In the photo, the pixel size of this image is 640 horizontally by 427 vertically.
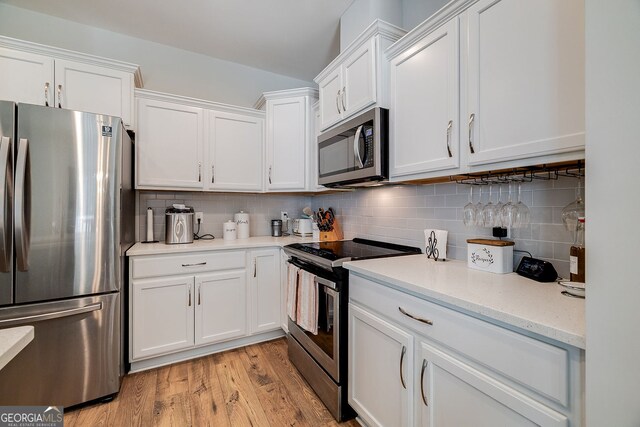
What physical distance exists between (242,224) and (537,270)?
2.36 metres

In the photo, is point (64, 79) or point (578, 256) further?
point (64, 79)

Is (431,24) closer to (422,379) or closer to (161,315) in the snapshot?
(422,379)

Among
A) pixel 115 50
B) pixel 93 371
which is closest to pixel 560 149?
pixel 93 371

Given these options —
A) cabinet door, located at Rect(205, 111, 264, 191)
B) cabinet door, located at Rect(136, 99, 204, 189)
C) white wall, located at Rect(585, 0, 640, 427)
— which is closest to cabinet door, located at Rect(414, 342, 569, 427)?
white wall, located at Rect(585, 0, 640, 427)

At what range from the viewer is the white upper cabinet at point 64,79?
181 centimetres

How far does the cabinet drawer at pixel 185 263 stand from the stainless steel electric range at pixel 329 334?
0.65 metres

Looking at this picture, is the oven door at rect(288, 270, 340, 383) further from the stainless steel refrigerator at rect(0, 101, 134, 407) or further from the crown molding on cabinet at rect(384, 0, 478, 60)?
the crown molding on cabinet at rect(384, 0, 478, 60)

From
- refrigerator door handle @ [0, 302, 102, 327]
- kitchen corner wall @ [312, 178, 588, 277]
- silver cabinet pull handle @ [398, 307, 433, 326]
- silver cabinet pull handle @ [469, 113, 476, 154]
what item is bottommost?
refrigerator door handle @ [0, 302, 102, 327]

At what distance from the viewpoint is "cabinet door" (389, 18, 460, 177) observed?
51.4 inches

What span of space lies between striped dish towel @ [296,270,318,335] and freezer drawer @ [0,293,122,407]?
1.21 meters

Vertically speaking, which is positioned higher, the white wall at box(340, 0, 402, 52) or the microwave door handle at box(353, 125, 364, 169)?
the white wall at box(340, 0, 402, 52)

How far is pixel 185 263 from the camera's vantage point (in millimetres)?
2162

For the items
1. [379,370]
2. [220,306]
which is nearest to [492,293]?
[379,370]

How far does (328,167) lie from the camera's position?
2.14m
